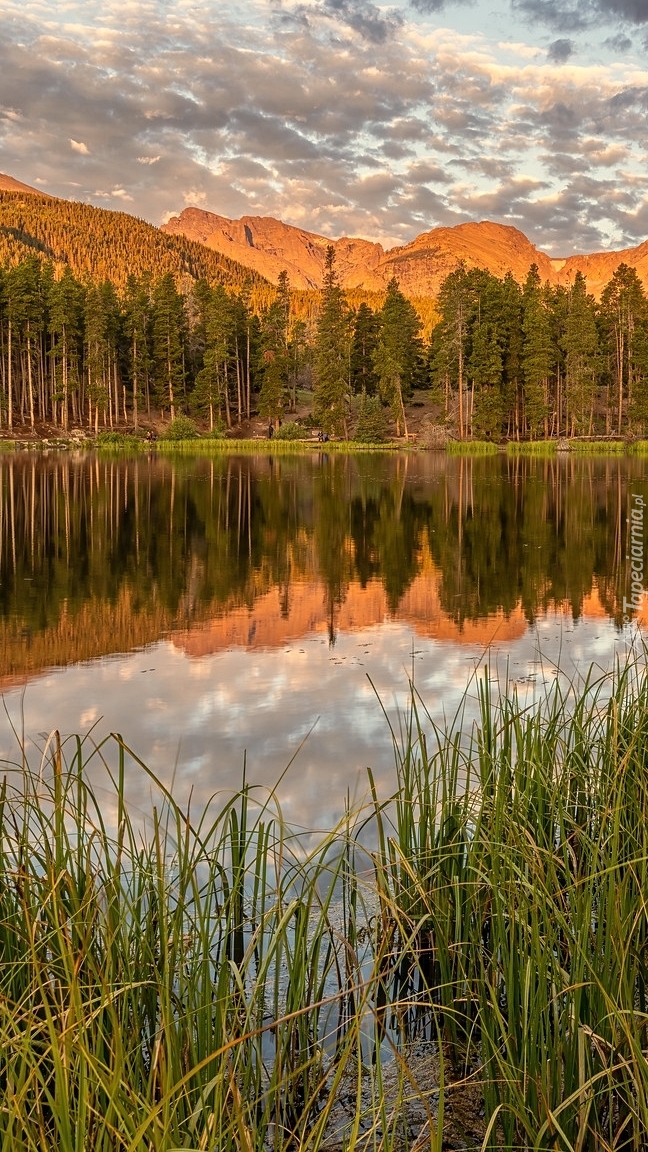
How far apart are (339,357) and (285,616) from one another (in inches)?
2622

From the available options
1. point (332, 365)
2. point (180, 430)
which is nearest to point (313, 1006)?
point (332, 365)

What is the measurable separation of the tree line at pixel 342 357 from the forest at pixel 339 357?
156mm

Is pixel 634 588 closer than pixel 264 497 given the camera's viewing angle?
Yes

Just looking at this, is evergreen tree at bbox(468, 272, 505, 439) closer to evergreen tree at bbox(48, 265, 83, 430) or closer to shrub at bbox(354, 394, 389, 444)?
shrub at bbox(354, 394, 389, 444)

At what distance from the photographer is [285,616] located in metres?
13.6

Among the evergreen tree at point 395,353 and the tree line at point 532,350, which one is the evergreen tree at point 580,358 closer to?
the tree line at point 532,350

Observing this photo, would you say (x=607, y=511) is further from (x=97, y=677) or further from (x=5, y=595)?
(x=97, y=677)

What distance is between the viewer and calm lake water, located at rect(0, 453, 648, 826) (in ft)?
25.5

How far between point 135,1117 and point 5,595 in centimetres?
1265

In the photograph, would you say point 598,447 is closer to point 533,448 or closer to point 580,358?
point 533,448

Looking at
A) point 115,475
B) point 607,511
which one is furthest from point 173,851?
point 115,475

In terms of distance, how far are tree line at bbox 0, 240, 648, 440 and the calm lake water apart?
154ft

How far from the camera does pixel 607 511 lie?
2672 cm

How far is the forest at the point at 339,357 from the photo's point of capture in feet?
251
